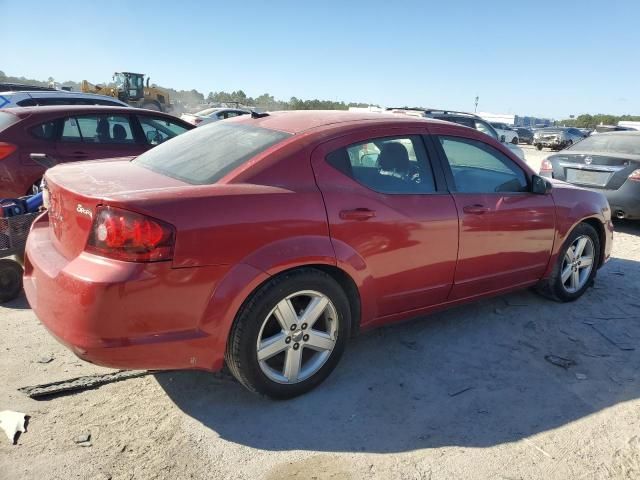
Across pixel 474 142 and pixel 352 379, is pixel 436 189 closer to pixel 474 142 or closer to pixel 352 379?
pixel 474 142

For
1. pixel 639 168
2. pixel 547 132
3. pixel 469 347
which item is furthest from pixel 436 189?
pixel 547 132

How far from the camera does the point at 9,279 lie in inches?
168

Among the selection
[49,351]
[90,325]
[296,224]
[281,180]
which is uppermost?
[281,180]

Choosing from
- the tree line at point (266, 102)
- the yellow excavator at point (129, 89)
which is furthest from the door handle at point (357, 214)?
the tree line at point (266, 102)

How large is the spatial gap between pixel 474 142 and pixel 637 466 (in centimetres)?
229

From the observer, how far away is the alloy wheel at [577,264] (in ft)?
15.0

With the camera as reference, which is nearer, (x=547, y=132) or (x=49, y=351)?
(x=49, y=351)

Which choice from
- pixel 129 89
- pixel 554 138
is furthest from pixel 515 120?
pixel 129 89

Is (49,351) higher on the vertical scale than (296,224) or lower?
lower

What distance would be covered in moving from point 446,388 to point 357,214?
1223 mm

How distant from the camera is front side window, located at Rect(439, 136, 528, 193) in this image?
3.67 metres

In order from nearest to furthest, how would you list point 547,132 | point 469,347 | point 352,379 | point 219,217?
point 219,217 → point 352,379 → point 469,347 → point 547,132

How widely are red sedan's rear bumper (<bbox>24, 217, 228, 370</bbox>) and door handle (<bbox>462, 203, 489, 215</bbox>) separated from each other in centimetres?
185

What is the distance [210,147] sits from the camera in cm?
327
